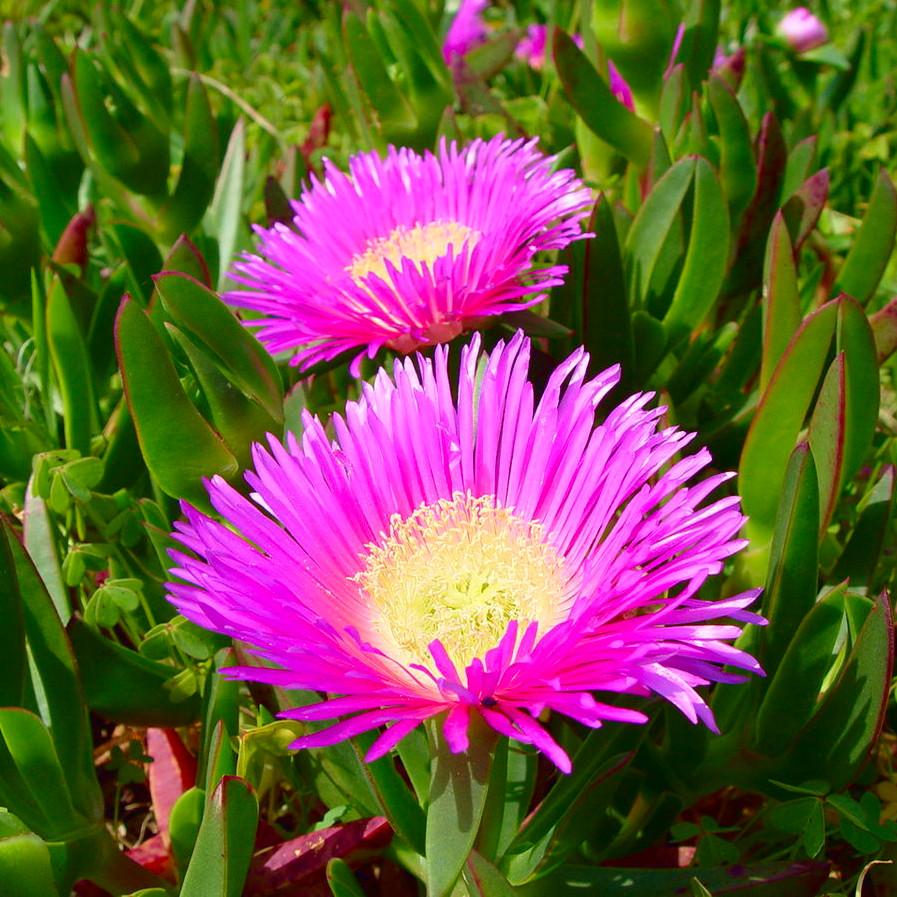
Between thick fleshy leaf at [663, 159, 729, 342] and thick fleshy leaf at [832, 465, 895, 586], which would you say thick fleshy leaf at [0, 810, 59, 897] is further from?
thick fleshy leaf at [663, 159, 729, 342]

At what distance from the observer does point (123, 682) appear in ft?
2.45

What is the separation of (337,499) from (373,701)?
185 millimetres

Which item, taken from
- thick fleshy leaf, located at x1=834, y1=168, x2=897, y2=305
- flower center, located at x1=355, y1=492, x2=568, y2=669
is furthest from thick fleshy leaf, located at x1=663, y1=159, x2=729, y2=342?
flower center, located at x1=355, y1=492, x2=568, y2=669

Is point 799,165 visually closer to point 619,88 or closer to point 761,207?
point 761,207

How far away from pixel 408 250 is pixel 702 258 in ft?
0.86

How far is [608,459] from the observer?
63 cm

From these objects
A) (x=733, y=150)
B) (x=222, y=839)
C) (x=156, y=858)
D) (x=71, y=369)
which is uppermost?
(x=733, y=150)

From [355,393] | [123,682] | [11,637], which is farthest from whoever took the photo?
[355,393]

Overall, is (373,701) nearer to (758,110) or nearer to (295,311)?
(295,311)

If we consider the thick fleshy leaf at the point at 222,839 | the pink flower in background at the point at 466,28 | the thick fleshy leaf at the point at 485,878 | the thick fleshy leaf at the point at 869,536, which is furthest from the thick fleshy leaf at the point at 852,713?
the pink flower in background at the point at 466,28

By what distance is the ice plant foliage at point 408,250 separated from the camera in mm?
811

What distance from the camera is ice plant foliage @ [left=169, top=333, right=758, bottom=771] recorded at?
0.52 m

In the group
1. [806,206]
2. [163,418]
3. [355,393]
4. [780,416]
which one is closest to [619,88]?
[806,206]

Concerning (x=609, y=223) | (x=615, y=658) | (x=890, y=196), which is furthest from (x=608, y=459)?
(x=890, y=196)
